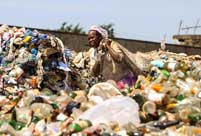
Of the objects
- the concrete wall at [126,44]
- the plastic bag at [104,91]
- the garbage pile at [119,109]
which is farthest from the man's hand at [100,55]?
the concrete wall at [126,44]

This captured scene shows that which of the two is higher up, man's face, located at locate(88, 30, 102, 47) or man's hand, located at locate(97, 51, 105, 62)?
man's face, located at locate(88, 30, 102, 47)

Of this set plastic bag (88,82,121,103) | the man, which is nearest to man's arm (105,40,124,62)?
the man

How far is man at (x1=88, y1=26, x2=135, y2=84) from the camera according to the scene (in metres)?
5.97

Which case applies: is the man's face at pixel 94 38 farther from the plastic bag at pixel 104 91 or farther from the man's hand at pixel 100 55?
the plastic bag at pixel 104 91

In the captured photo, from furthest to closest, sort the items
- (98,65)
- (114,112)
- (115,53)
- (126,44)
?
(126,44) → (98,65) → (115,53) → (114,112)

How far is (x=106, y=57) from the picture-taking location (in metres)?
6.04

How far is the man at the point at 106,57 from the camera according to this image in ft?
19.6

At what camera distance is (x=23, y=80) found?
25.6 ft

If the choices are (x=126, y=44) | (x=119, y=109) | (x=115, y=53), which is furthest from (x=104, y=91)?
(x=126, y=44)

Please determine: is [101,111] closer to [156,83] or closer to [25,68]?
[156,83]

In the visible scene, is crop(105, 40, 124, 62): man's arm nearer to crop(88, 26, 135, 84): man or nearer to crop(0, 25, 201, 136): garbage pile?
crop(88, 26, 135, 84): man

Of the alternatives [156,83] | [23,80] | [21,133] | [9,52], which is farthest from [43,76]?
[21,133]

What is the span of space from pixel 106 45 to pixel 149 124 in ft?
6.55

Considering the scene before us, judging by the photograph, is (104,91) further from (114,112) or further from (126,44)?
(126,44)
